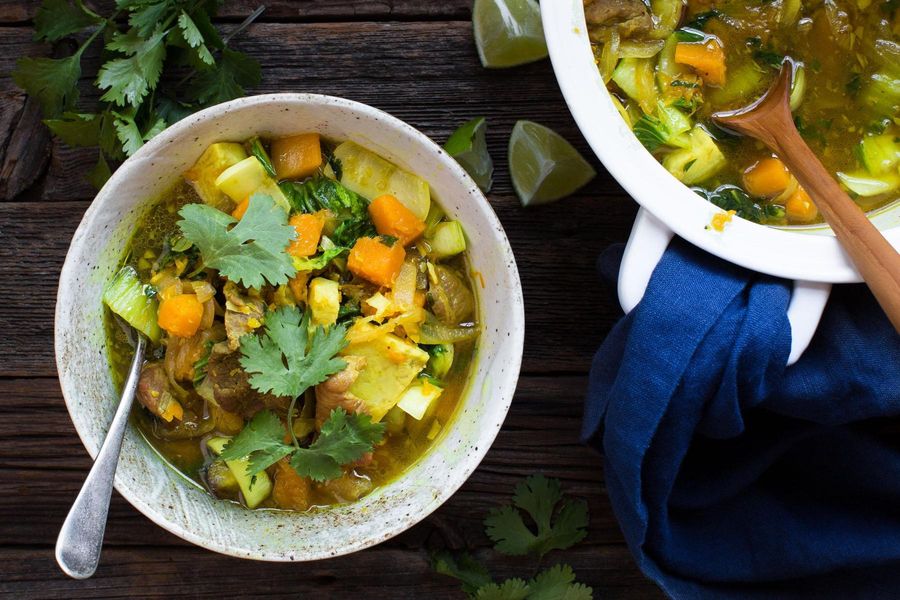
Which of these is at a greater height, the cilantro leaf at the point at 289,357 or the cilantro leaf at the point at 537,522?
the cilantro leaf at the point at 289,357

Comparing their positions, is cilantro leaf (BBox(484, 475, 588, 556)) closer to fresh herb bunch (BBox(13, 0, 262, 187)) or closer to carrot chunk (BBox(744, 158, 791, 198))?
carrot chunk (BBox(744, 158, 791, 198))

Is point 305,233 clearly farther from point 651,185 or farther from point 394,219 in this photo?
point 651,185

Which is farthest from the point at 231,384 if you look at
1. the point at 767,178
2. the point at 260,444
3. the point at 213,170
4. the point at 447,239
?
the point at 767,178

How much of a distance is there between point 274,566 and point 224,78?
1327 mm

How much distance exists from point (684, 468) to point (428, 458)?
0.68m

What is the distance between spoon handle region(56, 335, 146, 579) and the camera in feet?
5.51

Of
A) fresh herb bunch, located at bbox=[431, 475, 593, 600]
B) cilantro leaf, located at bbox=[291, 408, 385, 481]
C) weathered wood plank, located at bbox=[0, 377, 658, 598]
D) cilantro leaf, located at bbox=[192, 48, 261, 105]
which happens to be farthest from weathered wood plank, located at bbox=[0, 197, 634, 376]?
cilantro leaf, located at bbox=[291, 408, 385, 481]

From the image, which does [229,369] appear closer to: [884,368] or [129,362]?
[129,362]

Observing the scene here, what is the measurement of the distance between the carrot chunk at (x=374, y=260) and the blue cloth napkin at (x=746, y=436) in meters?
0.54

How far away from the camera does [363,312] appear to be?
189cm

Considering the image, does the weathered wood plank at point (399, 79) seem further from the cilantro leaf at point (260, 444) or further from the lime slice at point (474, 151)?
the cilantro leaf at point (260, 444)

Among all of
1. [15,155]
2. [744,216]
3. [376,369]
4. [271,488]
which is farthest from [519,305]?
[15,155]

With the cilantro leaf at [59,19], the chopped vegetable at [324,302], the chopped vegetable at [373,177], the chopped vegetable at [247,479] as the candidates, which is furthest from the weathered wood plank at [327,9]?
the chopped vegetable at [247,479]

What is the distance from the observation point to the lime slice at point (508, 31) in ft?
6.64
